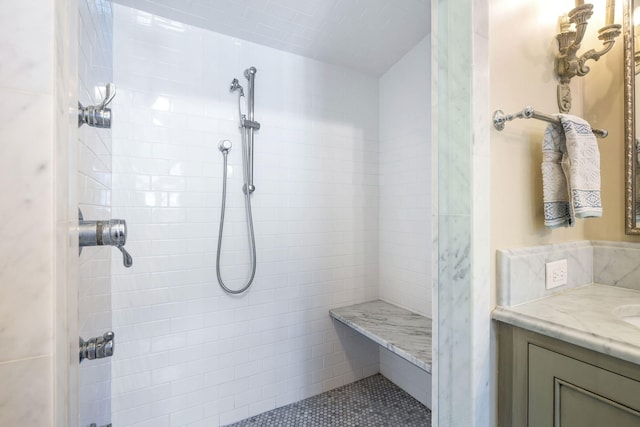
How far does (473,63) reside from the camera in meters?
0.91

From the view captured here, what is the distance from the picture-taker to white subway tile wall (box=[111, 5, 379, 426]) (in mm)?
1595

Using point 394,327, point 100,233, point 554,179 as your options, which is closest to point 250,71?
point 100,233

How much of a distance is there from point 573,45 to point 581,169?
0.49 metres

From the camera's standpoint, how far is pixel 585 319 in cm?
85

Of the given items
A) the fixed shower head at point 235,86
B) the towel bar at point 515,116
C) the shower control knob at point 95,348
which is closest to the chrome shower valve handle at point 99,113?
the shower control knob at point 95,348

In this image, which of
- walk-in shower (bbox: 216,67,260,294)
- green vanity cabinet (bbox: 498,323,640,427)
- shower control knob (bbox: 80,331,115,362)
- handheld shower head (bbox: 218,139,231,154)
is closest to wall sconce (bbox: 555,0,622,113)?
green vanity cabinet (bbox: 498,323,640,427)

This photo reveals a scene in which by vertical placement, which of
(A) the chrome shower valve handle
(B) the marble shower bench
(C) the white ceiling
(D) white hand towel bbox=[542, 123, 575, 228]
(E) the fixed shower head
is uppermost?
(C) the white ceiling

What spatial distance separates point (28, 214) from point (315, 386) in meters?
2.08

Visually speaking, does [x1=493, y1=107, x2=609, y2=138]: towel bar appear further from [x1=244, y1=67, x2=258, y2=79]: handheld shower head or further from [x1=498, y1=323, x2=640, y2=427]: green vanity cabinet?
[x1=244, y1=67, x2=258, y2=79]: handheld shower head

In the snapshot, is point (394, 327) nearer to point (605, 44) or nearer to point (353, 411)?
point (353, 411)

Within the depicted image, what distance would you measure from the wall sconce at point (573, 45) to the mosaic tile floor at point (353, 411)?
72.8 inches

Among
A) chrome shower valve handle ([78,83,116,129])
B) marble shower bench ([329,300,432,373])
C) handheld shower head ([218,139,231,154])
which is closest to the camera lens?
chrome shower valve handle ([78,83,116,129])

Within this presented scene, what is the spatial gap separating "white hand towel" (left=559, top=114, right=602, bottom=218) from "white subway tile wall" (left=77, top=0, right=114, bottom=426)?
4.96 feet

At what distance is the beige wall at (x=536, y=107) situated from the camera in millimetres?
978
